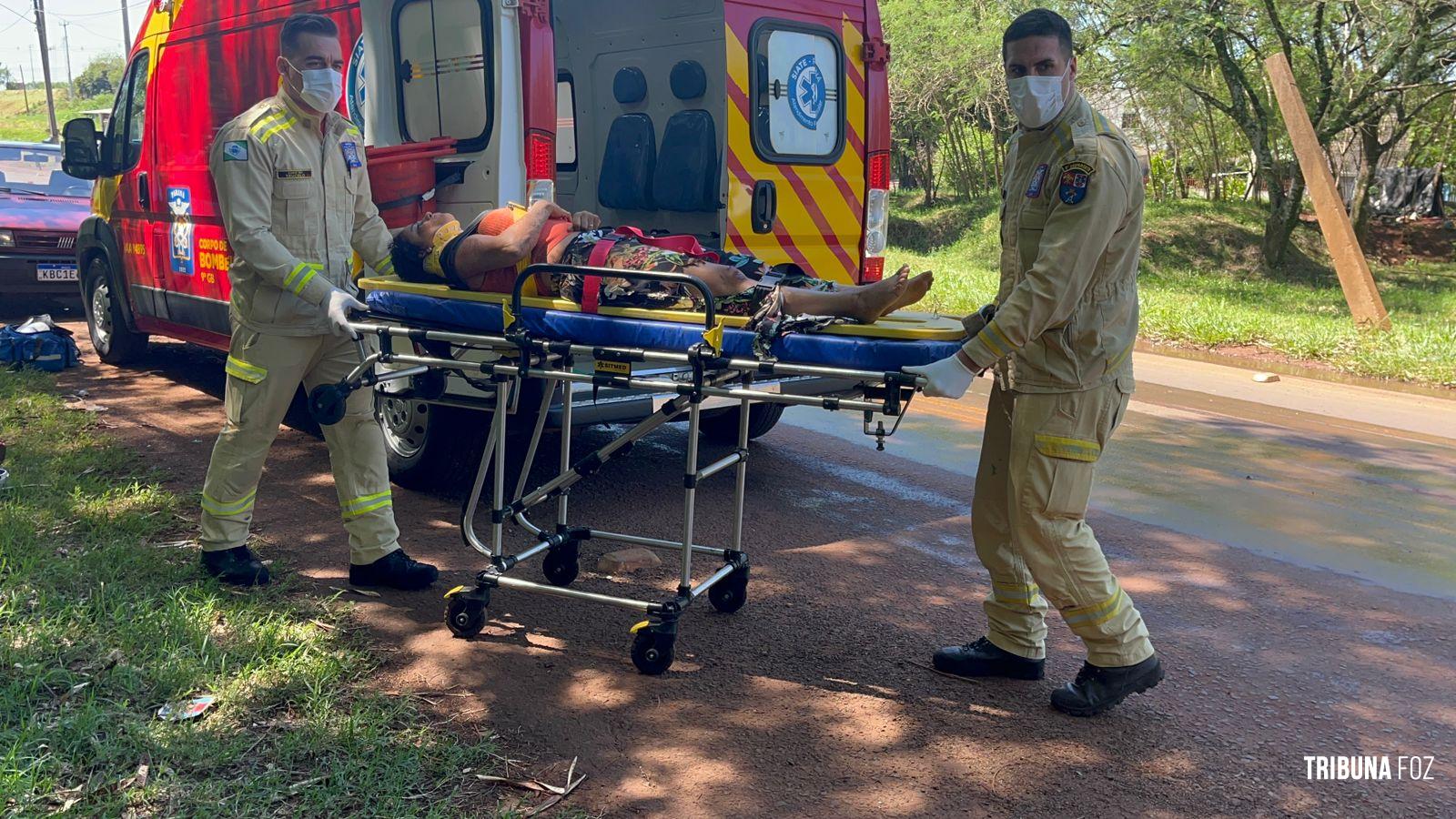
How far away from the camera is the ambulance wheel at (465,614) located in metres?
3.86

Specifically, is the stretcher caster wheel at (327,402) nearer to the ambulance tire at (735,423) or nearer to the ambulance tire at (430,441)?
the ambulance tire at (430,441)

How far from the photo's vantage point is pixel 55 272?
10539mm

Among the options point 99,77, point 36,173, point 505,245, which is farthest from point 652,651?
point 99,77

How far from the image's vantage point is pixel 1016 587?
372 centimetres

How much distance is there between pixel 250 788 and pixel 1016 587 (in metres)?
2.27

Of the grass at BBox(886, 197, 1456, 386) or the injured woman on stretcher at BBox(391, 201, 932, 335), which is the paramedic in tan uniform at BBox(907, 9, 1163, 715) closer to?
the injured woman on stretcher at BBox(391, 201, 932, 335)

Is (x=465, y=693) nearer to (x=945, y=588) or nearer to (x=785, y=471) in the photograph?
(x=945, y=588)

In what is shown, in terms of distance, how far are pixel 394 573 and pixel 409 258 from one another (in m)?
1.20

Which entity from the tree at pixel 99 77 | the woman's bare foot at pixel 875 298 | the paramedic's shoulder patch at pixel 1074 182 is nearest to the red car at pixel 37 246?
the woman's bare foot at pixel 875 298

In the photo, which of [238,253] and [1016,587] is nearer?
[1016,587]

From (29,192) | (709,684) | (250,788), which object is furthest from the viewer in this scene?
(29,192)

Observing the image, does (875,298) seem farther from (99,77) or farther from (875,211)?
(99,77)

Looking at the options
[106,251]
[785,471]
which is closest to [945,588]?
[785,471]

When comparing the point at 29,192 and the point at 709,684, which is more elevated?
the point at 29,192
